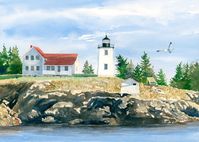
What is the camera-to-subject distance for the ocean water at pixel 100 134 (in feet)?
221

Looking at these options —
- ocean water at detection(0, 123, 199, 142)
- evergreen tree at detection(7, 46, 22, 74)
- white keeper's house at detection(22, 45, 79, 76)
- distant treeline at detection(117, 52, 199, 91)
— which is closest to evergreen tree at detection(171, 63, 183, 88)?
distant treeline at detection(117, 52, 199, 91)

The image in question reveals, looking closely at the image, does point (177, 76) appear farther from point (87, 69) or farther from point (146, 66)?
point (87, 69)

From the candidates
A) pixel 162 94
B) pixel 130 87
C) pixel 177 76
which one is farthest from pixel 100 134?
pixel 177 76

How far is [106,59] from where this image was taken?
347 feet

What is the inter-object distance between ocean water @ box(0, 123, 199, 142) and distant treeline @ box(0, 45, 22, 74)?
3107 cm

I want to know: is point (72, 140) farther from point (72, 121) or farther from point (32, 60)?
point (32, 60)

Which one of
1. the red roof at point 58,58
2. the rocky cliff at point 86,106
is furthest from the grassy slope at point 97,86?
the red roof at point 58,58

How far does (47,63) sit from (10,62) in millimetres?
10864

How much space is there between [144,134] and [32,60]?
134 feet

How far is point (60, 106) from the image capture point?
92.8 m

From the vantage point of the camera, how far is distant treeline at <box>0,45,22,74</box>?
116 meters

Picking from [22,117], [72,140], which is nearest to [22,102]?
[22,117]

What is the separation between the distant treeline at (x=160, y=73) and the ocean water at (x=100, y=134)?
28.4 metres

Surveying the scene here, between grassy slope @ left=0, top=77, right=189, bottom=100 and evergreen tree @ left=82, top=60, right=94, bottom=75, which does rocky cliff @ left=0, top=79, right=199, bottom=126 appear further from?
evergreen tree @ left=82, top=60, right=94, bottom=75
